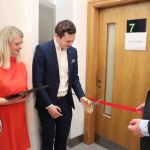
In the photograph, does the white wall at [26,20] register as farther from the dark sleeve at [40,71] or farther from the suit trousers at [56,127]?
the suit trousers at [56,127]

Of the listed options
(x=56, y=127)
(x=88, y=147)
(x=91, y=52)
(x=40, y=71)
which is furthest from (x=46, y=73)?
(x=88, y=147)

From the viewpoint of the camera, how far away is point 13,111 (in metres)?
1.85

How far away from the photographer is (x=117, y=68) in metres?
2.93

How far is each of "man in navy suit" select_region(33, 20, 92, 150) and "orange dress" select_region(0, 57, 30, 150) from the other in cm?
18

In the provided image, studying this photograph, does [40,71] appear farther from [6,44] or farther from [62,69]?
[6,44]

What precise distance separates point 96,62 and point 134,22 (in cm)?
78

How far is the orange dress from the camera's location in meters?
1.75

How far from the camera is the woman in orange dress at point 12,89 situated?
1743mm

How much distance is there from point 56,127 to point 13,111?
556mm

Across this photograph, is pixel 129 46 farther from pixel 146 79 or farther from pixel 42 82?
pixel 42 82

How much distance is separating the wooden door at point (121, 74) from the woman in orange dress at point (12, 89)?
142 cm

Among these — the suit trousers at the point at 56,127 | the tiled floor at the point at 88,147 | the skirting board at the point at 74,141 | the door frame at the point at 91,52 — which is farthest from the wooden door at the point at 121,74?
the suit trousers at the point at 56,127

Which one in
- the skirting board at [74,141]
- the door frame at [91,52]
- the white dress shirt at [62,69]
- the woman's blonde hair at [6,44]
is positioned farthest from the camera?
the skirting board at [74,141]

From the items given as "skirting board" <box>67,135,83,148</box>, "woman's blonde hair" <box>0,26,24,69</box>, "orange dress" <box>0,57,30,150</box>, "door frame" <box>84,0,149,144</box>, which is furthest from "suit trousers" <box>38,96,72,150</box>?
"door frame" <box>84,0,149,144</box>
